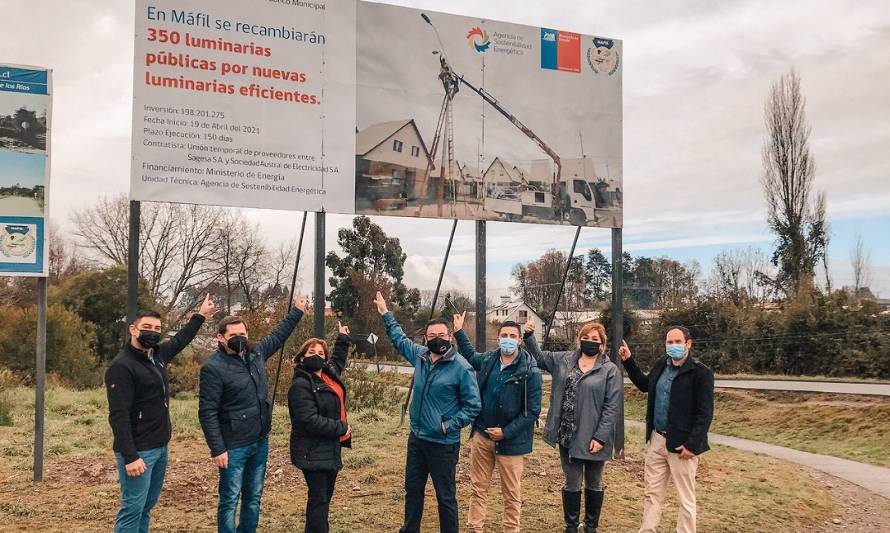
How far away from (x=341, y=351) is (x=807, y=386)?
766 inches

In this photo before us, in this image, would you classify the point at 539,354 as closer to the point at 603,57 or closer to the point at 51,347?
the point at 603,57

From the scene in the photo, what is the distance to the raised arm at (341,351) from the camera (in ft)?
17.4

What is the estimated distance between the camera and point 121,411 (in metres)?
4.29

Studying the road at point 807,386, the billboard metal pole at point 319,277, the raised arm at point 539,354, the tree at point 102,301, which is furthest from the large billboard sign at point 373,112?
the tree at point 102,301

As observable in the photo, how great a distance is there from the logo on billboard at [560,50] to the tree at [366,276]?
67.7 ft

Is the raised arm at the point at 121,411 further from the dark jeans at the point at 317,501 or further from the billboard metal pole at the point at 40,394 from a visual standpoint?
the billboard metal pole at the point at 40,394

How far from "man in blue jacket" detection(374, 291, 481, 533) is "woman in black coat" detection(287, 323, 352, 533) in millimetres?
567

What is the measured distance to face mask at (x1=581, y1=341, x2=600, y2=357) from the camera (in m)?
5.52

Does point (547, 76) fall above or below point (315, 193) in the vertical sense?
above

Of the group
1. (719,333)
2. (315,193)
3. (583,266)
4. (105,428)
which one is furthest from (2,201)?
(583,266)

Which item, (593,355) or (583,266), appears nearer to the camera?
(593,355)

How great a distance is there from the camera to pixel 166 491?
7.05 meters

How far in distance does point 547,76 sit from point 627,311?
2278cm

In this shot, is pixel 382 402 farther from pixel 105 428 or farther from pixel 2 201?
pixel 2 201
